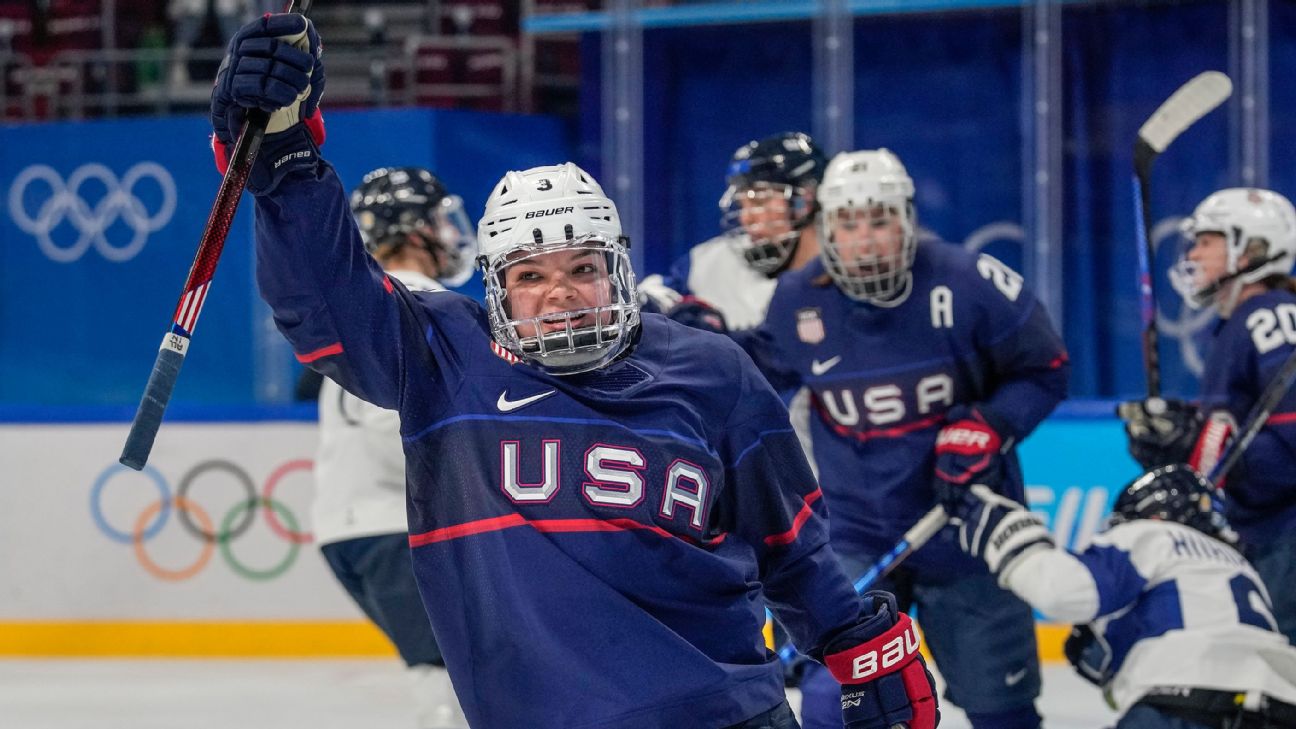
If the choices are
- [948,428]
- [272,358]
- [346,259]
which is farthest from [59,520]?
[346,259]

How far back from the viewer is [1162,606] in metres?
→ 3.26

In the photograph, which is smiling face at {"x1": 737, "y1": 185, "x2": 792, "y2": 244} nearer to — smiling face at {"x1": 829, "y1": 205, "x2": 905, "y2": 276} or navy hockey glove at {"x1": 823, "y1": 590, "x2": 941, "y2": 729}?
smiling face at {"x1": 829, "y1": 205, "x2": 905, "y2": 276}

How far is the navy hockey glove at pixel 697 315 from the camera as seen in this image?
360 centimetres

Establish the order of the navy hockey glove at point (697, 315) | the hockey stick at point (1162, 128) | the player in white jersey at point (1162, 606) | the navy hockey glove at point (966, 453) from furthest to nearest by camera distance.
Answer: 1. the hockey stick at point (1162, 128)
2. the navy hockey glove at point (697, 315)
3. the navy hockey glove at point (966, 453)
4. the player in white jersey at point (1162, 606)

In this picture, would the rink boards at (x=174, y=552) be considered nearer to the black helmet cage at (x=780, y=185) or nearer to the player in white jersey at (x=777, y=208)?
the player in white jersey at (x=777, y=208)

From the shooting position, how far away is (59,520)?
612cm

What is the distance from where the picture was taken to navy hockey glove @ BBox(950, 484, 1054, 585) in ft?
11.1

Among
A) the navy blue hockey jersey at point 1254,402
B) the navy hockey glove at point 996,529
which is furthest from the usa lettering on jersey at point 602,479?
the navy blue hockey jersey at point 1254,402

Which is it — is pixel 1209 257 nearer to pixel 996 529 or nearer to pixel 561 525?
pixel 996 529

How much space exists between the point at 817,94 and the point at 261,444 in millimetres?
3376

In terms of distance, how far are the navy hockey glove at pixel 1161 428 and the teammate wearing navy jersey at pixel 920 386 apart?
1.52 ft

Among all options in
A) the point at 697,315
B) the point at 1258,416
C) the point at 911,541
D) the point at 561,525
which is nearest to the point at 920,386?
the point at 911,541

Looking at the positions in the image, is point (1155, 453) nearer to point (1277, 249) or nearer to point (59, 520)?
point (1277, 249)

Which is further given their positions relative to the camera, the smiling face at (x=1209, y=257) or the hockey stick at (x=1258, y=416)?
the smiling face at (x=1209, y=257)
